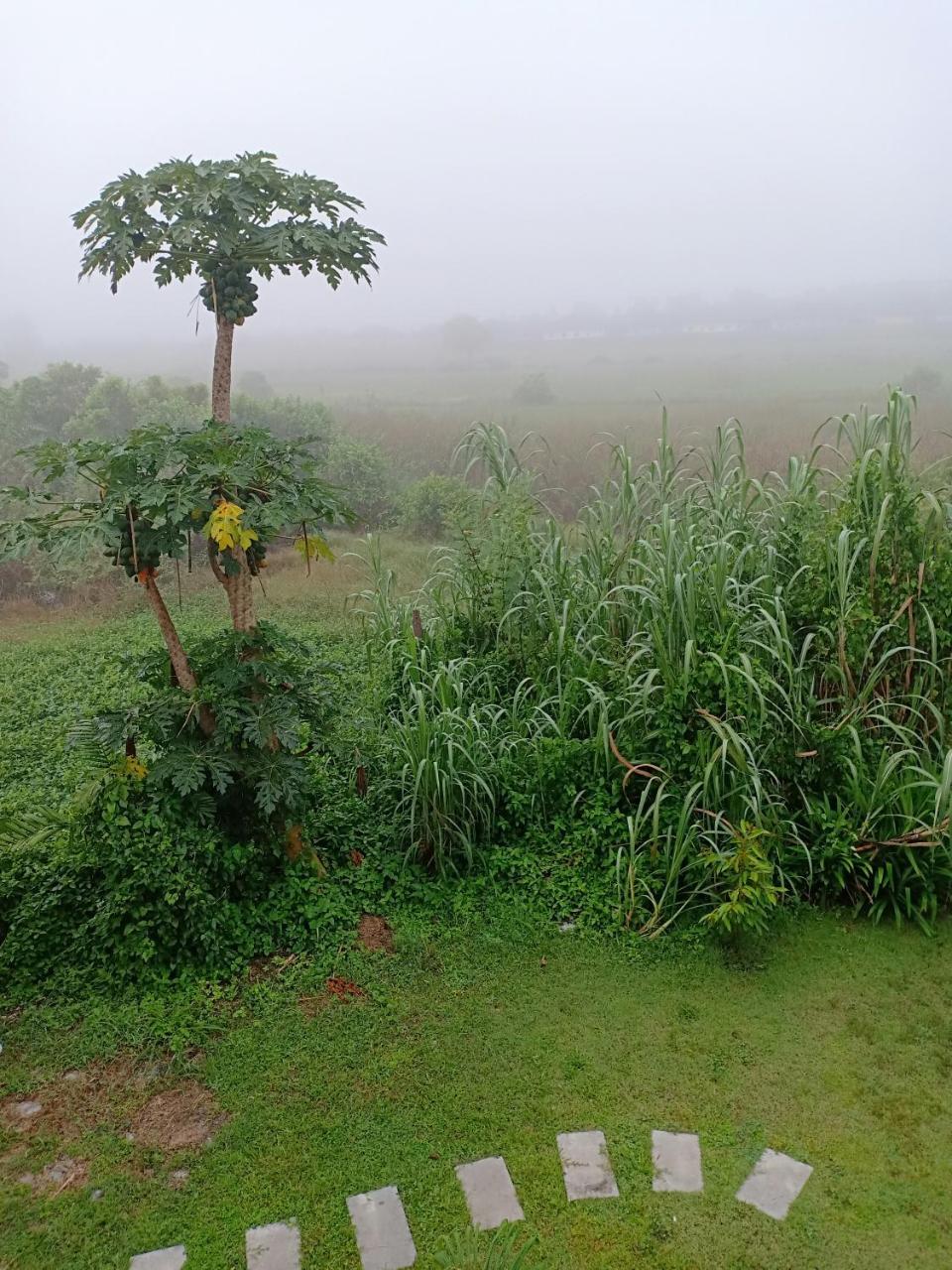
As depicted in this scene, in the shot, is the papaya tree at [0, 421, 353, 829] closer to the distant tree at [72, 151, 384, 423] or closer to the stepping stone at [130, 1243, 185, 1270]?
the distant tree at [72, 151, 384, 423]

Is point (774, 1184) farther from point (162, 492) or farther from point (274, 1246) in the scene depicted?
point (162, 492)

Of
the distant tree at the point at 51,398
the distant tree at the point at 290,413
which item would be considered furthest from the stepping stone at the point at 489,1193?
the distant tree at the point at 51,398

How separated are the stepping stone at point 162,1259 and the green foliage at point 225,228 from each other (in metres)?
2.19

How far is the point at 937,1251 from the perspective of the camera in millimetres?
1776

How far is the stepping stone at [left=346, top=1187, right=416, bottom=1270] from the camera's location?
1.76 meters

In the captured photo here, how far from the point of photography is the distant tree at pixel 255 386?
27.8ft

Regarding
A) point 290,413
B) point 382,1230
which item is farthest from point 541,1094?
point 290,413

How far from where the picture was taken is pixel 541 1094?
2.15 meters

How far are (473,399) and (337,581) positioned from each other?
1.99m

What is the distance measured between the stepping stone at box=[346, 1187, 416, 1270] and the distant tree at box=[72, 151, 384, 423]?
6.40 feet

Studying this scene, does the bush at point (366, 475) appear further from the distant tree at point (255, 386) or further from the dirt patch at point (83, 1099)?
the dirt patch at point (83, 1099)

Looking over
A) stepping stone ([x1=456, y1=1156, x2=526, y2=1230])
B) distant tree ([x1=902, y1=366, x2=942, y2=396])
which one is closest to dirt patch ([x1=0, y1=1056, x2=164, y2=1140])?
stepping stone ([x1=456, y1=1156, x2=526, y2=1230])

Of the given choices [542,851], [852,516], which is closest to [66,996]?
[542,851]

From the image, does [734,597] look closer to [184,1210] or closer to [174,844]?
[174,844]
